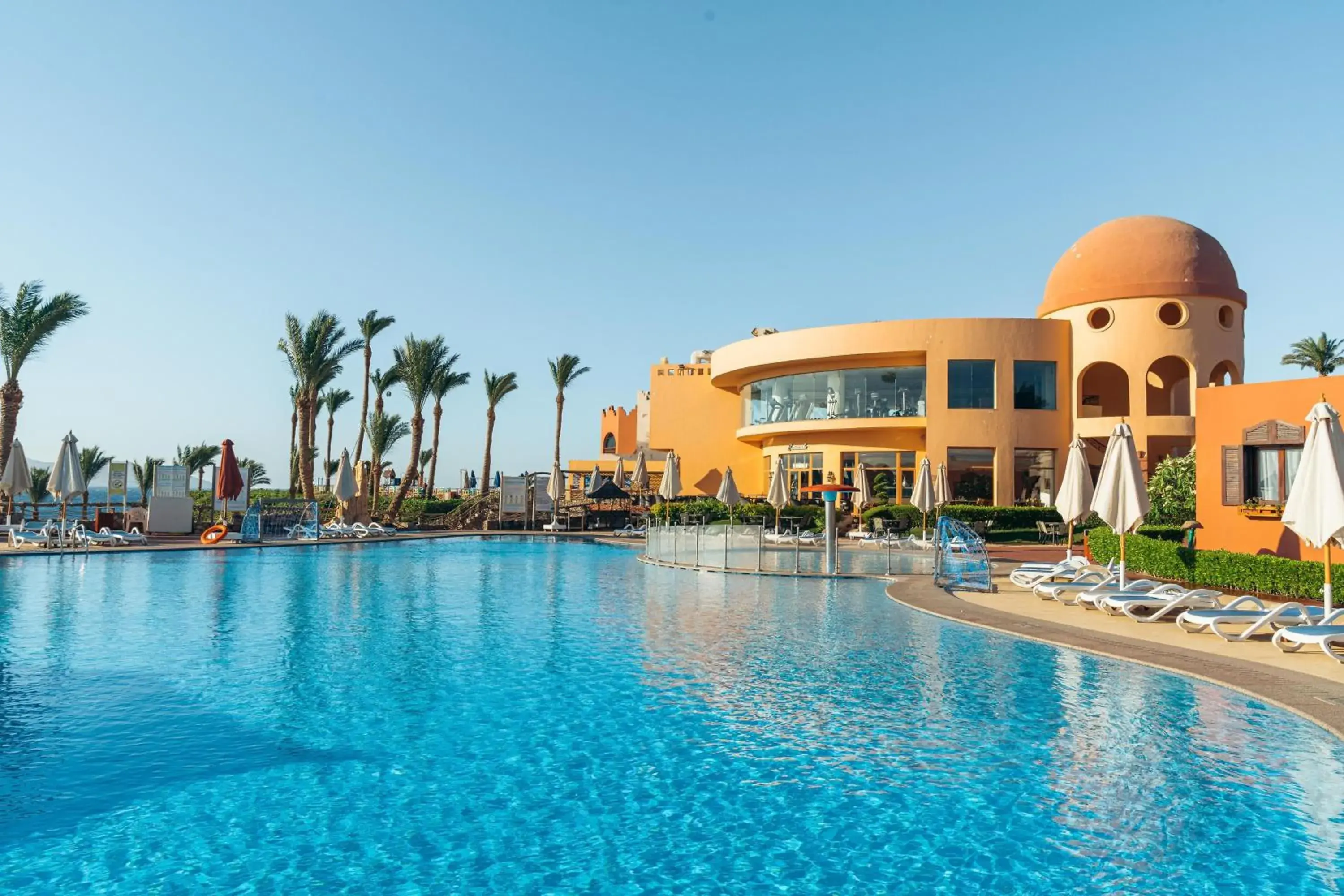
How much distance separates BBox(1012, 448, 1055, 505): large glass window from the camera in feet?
116

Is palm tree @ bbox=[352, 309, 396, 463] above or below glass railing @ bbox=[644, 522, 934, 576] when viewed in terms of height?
above

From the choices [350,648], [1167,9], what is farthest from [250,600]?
[1167,9]

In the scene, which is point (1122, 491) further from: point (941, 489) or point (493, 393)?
point (493, 393)

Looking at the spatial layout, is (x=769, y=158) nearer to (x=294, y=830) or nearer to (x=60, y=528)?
(x=294, y=830)

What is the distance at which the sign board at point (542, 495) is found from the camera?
4003cm

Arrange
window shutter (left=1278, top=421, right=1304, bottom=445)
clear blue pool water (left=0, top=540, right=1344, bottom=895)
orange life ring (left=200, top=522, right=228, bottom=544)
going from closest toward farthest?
1. clear blue pool water (left=0, top=540, right=1344, bottom=895)
2. window shutter (left=1278, top=421, right=1304, bottom=445)
3. orange life ring (left=200, top=522, right=228, bottom=544)

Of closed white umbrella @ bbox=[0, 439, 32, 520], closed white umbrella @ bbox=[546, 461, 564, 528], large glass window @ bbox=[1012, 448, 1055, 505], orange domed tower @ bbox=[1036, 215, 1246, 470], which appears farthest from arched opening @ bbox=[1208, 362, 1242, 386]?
closed white umbrella @ bbox=[0, 439, 32, 520]

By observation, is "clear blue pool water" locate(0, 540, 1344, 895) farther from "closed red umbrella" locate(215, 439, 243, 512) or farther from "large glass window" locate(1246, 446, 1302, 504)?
"closed red umbrella" locate(215, 439, 243, 512)

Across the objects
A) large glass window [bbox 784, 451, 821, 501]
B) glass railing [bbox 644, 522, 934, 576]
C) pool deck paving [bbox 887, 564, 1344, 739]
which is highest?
large glass window [bbox 784, 451, 821, 501]

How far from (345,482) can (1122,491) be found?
1099 inches

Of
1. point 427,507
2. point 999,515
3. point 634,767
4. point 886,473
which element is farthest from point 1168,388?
point 634,767

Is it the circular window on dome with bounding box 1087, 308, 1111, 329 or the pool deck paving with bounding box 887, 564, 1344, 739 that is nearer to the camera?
the pool deck paving with bounding box 887, 564, 1344, 739

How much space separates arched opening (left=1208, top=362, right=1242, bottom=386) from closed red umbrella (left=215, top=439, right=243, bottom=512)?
37.2m

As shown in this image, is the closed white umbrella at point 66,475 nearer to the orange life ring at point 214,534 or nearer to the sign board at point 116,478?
the orange life ring at point 214,534
